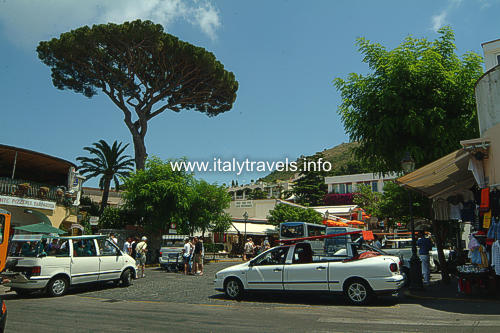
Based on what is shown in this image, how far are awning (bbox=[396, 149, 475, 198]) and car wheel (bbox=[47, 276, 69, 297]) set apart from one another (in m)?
11.2

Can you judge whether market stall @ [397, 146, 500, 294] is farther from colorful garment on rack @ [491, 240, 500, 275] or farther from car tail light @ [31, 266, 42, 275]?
car tail light @ [31, 266, 42, 275]

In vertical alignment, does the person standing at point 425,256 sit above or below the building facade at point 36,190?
below

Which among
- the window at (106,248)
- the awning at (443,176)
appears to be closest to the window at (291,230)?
the awning at (443,176)

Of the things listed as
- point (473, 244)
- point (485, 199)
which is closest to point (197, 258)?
point (473, 244)

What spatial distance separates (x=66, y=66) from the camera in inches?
1309

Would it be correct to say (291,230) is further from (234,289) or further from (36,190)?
(234,289)

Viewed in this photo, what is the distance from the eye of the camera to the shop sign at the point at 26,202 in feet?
71.2

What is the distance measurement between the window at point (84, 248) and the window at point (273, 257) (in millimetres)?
6051

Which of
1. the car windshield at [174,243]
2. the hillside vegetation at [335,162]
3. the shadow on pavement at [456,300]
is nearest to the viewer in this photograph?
the shadow on pavement at [456,300]

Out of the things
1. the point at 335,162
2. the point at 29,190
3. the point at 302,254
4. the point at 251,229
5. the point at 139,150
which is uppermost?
the point at 335,162

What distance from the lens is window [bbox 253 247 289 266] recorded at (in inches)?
432

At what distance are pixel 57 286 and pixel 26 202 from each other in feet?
41.5

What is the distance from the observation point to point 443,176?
38.5 feet

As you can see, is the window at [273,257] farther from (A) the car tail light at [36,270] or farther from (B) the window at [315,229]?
(B) the window at [315,229]
